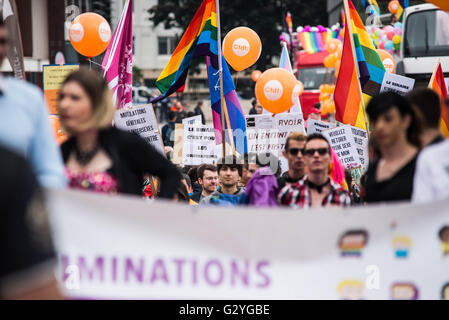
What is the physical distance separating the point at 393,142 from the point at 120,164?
1.42 m

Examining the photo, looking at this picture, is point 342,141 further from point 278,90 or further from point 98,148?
point 98,148

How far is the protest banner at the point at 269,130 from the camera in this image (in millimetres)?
9625

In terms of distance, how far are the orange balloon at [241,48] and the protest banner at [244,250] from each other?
8.40m

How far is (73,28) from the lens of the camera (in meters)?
11.2

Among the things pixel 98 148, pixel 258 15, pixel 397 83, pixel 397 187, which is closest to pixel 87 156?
pixel 98 148

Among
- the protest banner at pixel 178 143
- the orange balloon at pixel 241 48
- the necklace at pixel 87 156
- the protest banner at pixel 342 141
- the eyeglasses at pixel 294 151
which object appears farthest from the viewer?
the orange balloon at pixel 241 48

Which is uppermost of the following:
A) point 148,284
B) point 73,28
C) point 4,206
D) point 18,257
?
point 73,28

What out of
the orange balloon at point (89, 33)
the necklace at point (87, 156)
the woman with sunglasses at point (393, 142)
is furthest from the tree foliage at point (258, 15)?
the necklace at point (87, 156)

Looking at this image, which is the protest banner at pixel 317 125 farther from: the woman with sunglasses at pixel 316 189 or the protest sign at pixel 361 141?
the woman with sunglasses at pixel 316 189

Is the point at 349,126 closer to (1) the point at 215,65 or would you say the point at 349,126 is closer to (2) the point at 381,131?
(1) the point at 215,65
